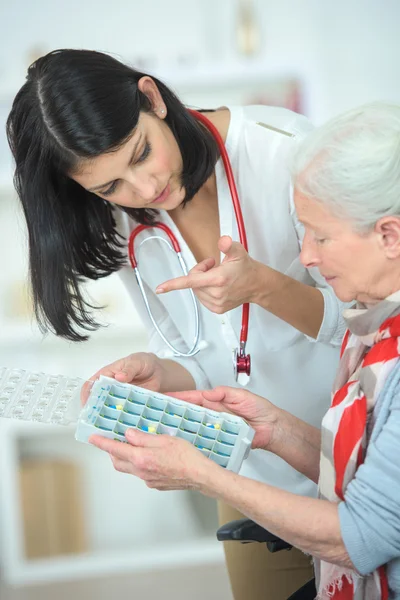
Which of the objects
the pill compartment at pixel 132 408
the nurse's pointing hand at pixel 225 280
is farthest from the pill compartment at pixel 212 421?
the nurse's pointing hand at pixel 225 280

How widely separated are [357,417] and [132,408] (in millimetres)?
345

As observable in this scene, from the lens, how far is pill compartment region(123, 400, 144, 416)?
3.95 feet

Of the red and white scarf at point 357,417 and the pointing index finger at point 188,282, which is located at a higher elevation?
the pointing index finger at point 188,282

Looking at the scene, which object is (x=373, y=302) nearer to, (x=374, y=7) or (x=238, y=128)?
(x=238, y=128)

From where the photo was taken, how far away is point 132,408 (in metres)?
1.21

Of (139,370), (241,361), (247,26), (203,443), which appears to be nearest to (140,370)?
(139,370)

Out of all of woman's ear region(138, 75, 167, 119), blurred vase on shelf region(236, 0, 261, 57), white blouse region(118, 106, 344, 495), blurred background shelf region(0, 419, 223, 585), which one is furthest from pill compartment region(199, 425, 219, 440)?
blurred vase on shelf region(236, 0, 261, 57)

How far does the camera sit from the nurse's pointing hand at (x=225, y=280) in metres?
1.28

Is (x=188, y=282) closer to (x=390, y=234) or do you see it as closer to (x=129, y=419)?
(x=129, y=419)

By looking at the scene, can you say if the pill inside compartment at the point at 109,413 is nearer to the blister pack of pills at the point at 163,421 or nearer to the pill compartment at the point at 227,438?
the blister pack of pills at the point at 163,421

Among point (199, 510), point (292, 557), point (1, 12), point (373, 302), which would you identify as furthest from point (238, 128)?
point (199, 510)

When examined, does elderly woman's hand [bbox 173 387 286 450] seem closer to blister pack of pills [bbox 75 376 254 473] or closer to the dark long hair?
blister pack of pills [bbox 75 376 254 473]

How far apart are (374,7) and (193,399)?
214 centimetres

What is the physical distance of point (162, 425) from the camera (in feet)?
3.95
